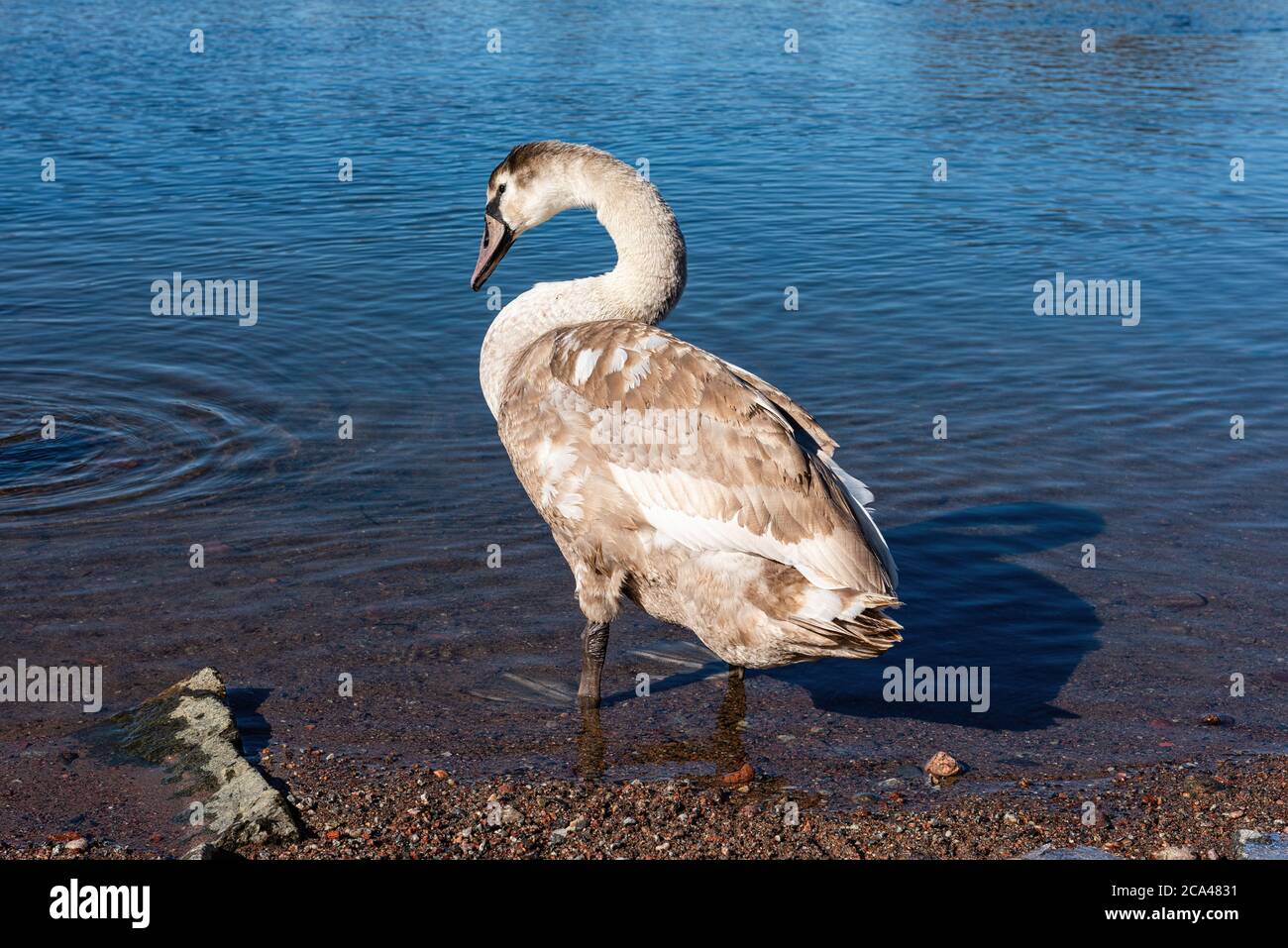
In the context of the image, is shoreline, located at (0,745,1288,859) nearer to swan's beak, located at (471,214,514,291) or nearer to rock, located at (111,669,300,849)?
rock, located at (111,669,300,849)

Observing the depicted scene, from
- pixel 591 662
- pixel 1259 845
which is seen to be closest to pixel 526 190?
pixel 591 662

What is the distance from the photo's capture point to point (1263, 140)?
63.0 feet

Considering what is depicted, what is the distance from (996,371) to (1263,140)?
10591 mm

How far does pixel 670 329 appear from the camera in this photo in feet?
40.5

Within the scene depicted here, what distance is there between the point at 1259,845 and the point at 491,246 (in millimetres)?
4635

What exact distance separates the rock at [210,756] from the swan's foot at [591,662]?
5.30ft

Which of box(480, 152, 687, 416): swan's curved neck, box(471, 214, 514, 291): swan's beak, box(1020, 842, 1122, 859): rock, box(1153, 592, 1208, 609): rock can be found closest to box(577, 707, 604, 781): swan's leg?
box(480, 152, 687, 416): swan's curved neck

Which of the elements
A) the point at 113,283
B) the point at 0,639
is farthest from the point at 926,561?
the point at 113,283

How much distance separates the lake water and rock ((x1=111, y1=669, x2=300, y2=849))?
285mm

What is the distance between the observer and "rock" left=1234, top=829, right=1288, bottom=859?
5.06 metres

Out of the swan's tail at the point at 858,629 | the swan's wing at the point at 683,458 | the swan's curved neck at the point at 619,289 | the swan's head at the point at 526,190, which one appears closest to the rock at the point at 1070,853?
the swan's tail at the point at 858,629

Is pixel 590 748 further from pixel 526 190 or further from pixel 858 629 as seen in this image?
pixel 526 190

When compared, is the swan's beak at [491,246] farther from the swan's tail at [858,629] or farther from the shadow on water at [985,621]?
the swan's tail at [858,629]
